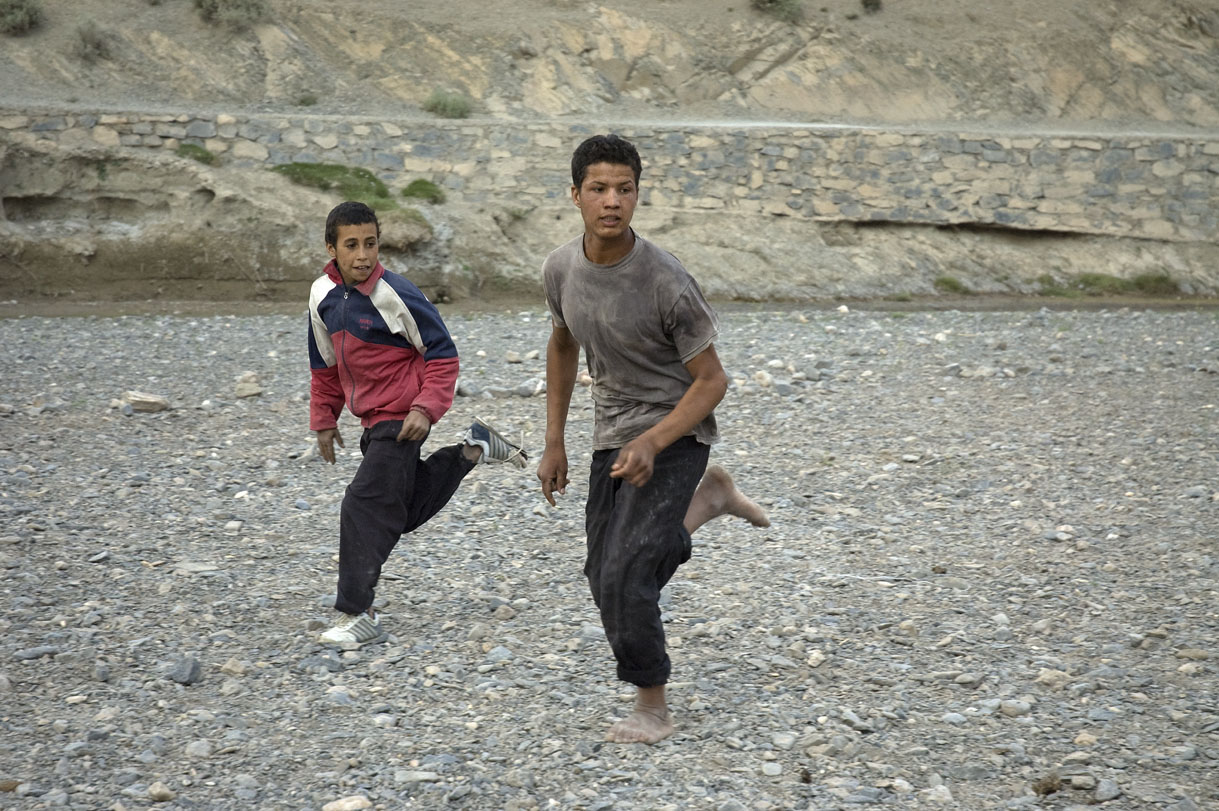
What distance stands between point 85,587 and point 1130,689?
4.23 meters

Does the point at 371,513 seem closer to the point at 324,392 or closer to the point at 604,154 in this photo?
the point at 324,392

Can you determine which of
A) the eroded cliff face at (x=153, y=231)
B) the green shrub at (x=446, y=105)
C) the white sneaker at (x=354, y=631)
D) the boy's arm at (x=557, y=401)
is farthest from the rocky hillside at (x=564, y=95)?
the boy's arm at (x=557, y=401)

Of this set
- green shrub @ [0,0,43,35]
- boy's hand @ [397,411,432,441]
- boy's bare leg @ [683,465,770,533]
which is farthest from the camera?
green shrub @ [0,0,43,35]

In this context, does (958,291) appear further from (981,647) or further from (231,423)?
(981,647)

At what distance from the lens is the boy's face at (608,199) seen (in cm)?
345

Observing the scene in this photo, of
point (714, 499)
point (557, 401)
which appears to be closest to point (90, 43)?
point (557, 401)

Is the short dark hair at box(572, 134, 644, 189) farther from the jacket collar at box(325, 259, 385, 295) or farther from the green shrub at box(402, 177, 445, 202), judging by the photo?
the green shrub at box(402, 177, 445, 202)

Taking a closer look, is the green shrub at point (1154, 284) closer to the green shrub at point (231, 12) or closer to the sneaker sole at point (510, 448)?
the green shrub at point (231, 12)

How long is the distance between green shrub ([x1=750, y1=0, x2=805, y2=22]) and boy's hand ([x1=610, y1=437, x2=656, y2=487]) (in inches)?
926

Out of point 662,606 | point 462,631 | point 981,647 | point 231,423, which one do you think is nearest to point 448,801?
point 462,631

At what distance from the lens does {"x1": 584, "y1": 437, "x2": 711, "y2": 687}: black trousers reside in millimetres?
3492

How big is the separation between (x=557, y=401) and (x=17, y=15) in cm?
2057

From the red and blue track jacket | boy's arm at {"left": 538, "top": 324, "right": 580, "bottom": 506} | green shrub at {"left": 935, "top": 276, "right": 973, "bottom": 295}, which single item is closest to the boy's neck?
boy's arm at {"left": 538, "top": 324, "right": 580, "bottom": 506}

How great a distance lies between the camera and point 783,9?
2511 centimetres
